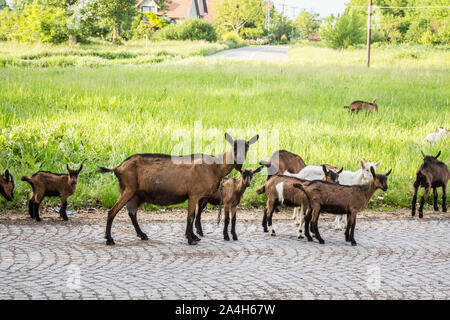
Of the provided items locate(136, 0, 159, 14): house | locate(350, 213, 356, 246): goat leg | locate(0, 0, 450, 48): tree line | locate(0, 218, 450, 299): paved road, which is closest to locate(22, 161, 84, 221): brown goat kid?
locate(0, 218, 450, 299): paved road

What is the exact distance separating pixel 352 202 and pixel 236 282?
2.24 m

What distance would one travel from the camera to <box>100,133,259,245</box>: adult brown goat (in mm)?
7582

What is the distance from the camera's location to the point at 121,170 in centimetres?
761

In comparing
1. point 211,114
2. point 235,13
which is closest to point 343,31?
point 235,13

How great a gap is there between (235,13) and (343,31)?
25.5 m

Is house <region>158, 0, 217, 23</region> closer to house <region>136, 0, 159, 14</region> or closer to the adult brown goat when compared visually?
house <region>136, 0, 159, 14</region>

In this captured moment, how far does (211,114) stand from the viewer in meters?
16.5

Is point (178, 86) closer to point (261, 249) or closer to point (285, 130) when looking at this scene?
point (285, 130)

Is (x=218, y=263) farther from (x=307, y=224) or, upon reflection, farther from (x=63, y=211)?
(x=63, y=211)

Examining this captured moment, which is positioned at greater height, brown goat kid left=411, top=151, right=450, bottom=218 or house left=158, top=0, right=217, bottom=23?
house left=158, top=0, right=217, bottom=23

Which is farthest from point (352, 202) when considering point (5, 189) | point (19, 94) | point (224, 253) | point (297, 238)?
point (19, 94)

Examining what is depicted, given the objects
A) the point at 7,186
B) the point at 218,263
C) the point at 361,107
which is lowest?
the point at 218,263

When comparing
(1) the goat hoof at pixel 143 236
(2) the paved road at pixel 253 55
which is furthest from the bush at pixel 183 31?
(1) the goat hoof at pixel 143 236

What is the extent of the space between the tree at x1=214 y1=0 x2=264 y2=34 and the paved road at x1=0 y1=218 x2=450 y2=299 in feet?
203
